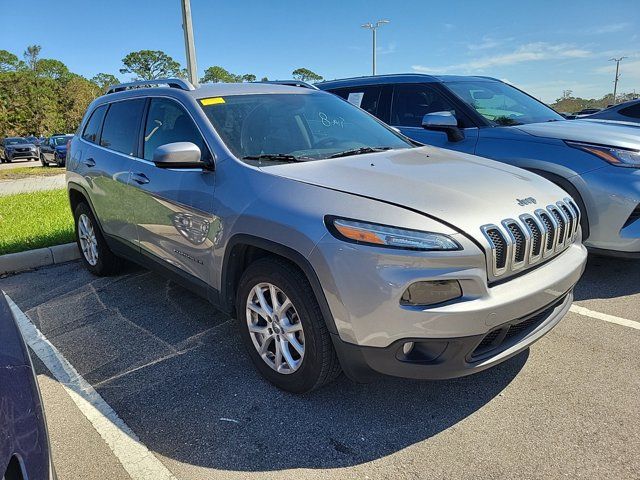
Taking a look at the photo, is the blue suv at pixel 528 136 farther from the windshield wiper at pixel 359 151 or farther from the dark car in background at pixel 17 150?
the dark car in background at pixel 17 150

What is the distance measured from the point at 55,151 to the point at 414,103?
21.7m

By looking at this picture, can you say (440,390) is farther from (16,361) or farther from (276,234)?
(16,361)

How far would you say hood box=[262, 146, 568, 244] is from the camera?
2395 mm

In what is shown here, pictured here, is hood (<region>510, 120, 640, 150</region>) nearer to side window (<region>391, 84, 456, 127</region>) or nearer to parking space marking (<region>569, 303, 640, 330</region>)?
side window (<region>391, 84, 456, 127</region>)

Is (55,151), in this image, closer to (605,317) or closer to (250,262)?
(250,262)

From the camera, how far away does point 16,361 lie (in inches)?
61.4

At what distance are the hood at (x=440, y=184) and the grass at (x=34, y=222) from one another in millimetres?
4347

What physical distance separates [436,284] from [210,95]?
2.20 meters

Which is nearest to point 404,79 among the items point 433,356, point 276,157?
point 276,157

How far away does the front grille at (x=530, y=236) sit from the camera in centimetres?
234

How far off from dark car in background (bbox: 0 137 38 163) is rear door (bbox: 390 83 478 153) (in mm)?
31302

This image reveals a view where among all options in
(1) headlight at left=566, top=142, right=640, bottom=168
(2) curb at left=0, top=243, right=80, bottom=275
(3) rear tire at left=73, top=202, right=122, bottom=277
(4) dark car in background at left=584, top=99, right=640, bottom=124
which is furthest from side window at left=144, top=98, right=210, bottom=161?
(4) dark car in background at left=584, top=99, right=640, bottom=124

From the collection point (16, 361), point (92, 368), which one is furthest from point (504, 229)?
point (92, 368)

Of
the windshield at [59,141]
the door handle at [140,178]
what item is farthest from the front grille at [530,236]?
the windshield at [59,141]
